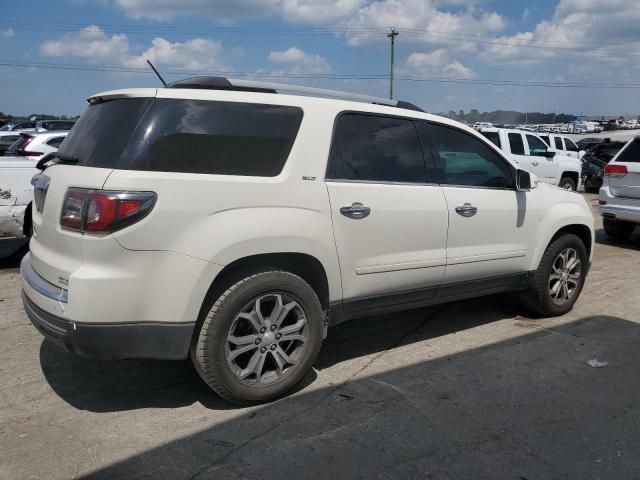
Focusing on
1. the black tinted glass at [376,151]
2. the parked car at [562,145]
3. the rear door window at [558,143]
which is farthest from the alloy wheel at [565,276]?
the rear door window at [558,143]

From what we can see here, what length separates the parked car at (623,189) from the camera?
8570 mm

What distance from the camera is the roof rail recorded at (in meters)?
3.46

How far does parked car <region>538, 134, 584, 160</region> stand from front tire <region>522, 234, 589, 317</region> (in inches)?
477

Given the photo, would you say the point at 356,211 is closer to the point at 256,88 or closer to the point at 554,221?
the point at 256,88

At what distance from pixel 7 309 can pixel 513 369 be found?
4.46 m

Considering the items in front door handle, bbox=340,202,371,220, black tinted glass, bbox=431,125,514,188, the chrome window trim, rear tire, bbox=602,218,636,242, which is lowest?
rear tire, bbox=602,218,636,242

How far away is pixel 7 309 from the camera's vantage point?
210 inches

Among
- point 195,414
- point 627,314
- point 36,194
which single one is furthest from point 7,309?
point 627,314

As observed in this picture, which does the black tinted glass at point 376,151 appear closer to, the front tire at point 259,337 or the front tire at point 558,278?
the front tire at point 259,337

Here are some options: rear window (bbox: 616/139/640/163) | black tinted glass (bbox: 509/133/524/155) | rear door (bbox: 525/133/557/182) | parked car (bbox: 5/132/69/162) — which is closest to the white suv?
rear window (bbox: 616/139/640/163)

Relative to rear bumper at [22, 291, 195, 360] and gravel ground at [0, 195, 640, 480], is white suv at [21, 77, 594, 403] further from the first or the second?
A: gravel ground at [0, 195, 640, 480]

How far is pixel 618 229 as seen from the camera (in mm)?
9531

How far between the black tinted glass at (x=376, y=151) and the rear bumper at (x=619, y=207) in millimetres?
5875

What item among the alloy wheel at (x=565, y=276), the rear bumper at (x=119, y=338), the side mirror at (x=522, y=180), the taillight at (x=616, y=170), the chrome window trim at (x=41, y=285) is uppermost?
the side mirror at (x=522, y=180)
